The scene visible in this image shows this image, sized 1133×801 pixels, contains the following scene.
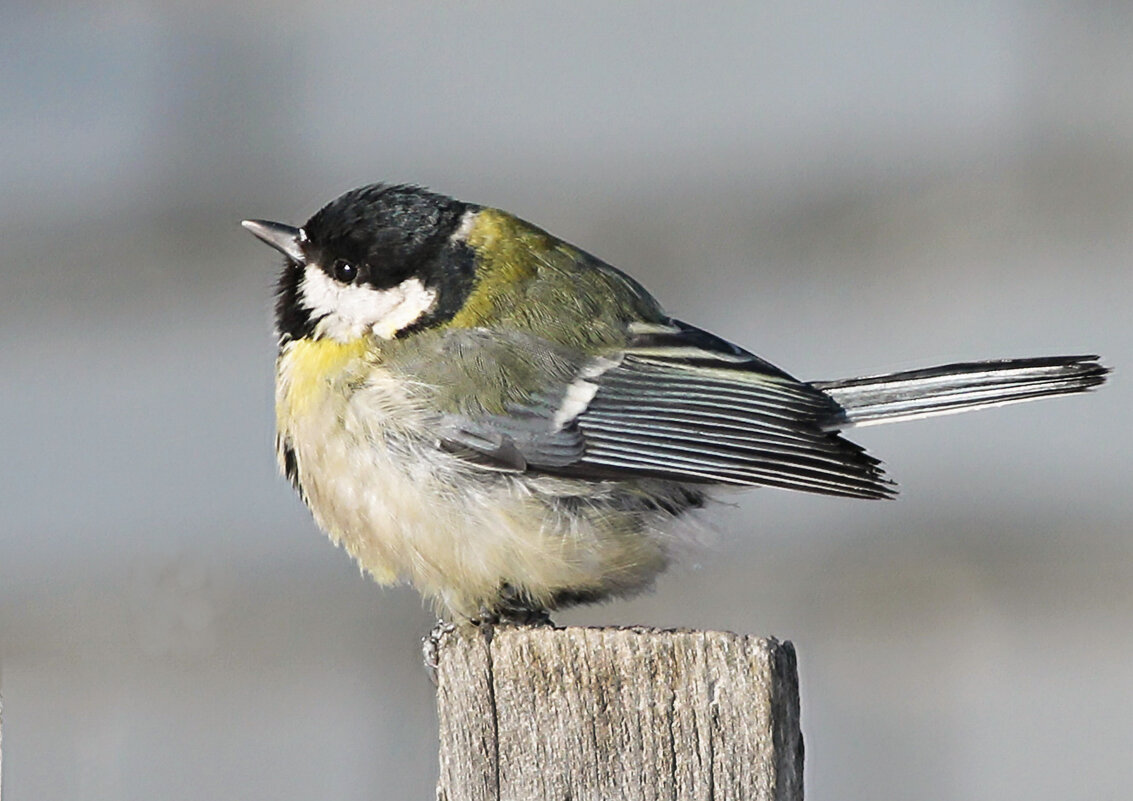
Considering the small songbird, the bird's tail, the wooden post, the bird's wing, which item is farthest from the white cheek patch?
the wooden post

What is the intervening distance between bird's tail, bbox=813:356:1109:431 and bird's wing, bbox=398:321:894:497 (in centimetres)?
8

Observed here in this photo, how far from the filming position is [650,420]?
2.38 m

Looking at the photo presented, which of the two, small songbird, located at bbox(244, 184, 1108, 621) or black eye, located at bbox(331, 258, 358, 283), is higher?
black eye, located at bbox(331, 258, 358, 283)

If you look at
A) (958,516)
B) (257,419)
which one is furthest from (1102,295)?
(257,419)

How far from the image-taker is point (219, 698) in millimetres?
→ 3387

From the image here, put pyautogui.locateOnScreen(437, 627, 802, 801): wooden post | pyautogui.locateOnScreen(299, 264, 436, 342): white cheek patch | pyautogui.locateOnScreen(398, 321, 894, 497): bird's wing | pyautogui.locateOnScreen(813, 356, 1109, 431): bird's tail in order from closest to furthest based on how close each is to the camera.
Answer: pyautogui.locateOnScreen(437, 627, 802, 801): wooden post, pyautogui.locateOnScreen(398, 321, 894, 497): bird's wing, pyautogui.locateOnScreen(813, 356, 1109, 431): bird's tail, pyautogui.locateOnScreen(299, 264, 436, 342): white cheek patch

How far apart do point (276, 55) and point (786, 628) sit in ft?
6.00

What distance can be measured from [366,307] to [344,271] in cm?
8

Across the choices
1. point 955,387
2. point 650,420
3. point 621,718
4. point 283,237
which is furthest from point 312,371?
point 621,718

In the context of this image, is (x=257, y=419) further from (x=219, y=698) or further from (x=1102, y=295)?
(x=1102, y=295)

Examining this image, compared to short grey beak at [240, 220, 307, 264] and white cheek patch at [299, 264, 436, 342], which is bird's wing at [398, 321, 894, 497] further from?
short grey beak at [240, 220, 307, 264]

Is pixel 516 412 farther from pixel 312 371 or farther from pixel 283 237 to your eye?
pixel 283 237

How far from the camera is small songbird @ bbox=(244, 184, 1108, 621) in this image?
232 centimetres

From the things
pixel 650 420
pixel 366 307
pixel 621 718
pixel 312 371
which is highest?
pixel 366 307
